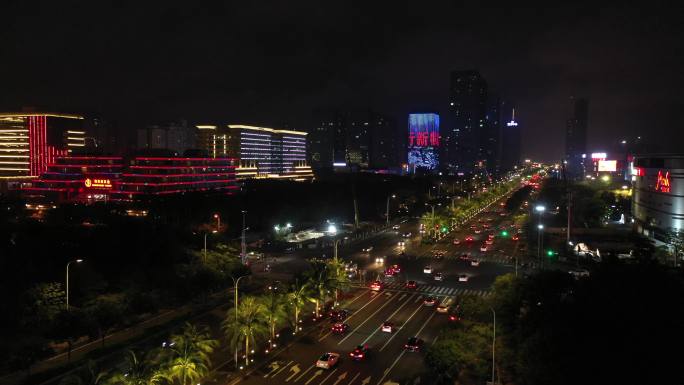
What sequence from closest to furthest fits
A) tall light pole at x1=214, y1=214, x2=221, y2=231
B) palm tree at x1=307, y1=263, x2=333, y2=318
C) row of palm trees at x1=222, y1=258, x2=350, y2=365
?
row of palm trees at x1=222, y1=258, x2=350, y2=365 < palm tree at x1=307, y1=263, x2=333, y2=318 < tall light pole at x1=214, y1=214, x2=221, y2=231

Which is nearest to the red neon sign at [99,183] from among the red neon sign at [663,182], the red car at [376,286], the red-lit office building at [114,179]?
the red-lit office building at [114,179]

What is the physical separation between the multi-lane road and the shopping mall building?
1834cm

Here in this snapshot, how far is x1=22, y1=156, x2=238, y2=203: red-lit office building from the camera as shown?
109 metres

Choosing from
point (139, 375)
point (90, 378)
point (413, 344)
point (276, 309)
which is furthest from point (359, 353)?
point (90, 378)

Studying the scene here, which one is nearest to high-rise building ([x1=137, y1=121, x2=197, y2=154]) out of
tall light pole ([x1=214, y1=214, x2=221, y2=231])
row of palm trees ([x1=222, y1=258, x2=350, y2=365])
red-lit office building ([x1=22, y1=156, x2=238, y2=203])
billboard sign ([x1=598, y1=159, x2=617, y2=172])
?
red-lit office building ([x1=22, y1=156, x2=238, y2=203])

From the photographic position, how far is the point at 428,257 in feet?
212

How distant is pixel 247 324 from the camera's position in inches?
1137

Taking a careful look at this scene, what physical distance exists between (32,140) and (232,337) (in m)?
142

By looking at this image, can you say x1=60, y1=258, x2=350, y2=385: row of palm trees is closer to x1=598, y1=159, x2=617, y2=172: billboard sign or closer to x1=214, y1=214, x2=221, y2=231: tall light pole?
x1=214, y1=214, x2=221, y2=231: tall light pole

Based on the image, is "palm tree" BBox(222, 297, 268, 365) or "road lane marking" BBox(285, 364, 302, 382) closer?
"road lane marking" BBox(285, 364, 302, 382)

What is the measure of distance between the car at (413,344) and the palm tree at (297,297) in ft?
24.5

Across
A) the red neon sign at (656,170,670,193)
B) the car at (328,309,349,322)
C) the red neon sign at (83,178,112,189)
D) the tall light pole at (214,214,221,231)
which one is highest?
the red neon sign at (656,170,670,193)

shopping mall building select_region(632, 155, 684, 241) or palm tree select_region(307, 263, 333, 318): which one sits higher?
shopping mall building select_region(632, 155, 684, 241)

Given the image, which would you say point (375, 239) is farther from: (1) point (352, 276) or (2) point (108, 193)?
(2) point (108, 193)
